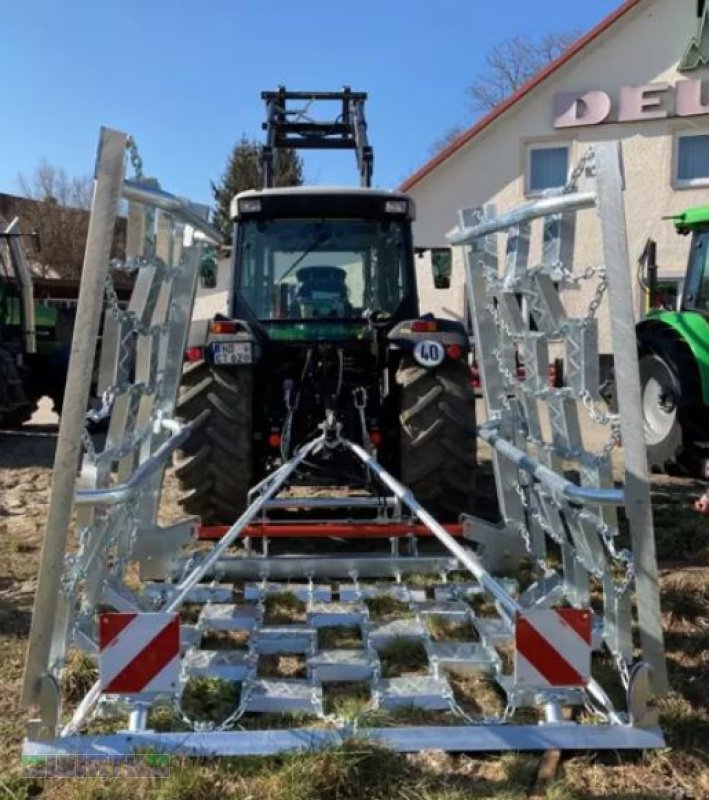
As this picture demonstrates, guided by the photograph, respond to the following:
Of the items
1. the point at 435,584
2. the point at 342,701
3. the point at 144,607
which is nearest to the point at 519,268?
the point at 435,584

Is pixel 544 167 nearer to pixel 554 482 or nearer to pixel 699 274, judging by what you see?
pixel 699 274

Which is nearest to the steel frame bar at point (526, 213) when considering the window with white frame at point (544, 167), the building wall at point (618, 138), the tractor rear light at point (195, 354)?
the tractor rear light at point (195, 354)

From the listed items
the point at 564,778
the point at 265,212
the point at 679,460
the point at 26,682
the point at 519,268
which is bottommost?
the point at 564,778

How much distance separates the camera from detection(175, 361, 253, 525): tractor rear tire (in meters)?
4.54

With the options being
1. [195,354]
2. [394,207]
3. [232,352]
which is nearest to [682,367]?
[394,207]

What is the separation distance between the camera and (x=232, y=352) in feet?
14.8

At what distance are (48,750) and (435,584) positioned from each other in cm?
207

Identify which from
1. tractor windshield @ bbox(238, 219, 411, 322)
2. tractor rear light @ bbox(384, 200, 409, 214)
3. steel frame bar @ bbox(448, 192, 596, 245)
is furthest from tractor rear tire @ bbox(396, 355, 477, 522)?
tractor rear light @ bbox(384, 200, 409, 214)

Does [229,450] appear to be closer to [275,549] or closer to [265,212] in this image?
[275,549]

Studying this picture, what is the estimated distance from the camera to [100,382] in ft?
9.70

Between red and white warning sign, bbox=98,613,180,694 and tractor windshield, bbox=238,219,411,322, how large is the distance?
2.97 metres

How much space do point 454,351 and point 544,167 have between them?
449 inches

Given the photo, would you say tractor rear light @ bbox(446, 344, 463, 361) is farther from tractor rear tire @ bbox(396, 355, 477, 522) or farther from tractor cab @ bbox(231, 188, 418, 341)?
tractor cab @ bbox(231, 188, 418, 341)

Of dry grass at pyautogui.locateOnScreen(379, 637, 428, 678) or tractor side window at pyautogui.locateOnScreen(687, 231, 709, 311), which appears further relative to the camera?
tractor side window at pyautogui.locateOnScreen(687, 231, 709, 311)
